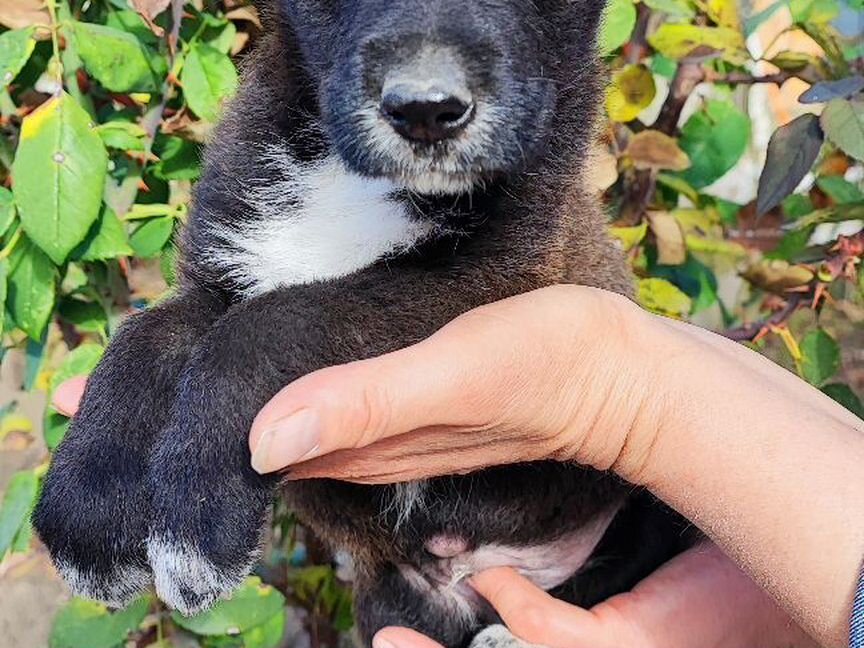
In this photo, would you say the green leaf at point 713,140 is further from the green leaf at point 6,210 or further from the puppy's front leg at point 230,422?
the green leaf at point 6,210

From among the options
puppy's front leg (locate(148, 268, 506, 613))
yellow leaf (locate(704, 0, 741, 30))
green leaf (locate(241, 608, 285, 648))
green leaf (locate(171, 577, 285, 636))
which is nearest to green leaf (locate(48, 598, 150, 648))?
green leaf (locate(171, 577, 285, 636))

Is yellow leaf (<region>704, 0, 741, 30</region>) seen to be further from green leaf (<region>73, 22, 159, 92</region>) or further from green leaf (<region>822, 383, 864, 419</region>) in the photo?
green leaf (<region>73, 22, 159, 92</region>)

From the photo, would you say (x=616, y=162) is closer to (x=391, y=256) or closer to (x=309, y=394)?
(x=391, y=256)

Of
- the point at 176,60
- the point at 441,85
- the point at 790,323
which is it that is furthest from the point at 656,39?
the point at 441,85

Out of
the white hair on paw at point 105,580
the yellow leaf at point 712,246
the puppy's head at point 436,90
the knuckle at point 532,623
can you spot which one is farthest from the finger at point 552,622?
the yellow leaf at point 712,246

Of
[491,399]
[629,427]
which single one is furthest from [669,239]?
[491,399]
